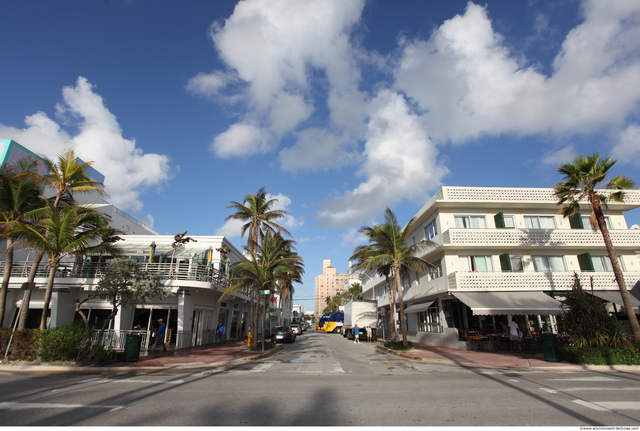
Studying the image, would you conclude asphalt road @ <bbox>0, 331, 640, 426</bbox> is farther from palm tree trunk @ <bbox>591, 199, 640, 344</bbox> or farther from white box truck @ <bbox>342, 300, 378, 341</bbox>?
white box truck @ <bbox>342, 300, 378, 341</bbox>

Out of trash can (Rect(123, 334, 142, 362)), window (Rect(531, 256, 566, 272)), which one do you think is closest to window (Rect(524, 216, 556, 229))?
window (Rect(531, 256, 566, 272))

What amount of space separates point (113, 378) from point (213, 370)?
3.40 m

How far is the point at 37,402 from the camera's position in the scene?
7.10 meters

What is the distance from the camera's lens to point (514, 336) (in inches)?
749

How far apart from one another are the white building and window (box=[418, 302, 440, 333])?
20 centimetres

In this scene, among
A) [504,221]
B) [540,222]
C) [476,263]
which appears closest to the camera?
[476,263]

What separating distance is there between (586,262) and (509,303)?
8.91 meters

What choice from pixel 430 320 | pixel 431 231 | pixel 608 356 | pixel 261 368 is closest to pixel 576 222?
pixel 431 231

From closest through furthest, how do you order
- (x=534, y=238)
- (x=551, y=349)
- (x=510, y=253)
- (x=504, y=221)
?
(x=551, y=349)
(x=534, y=238)
(x=510, y=253)
(x=504, y=221)

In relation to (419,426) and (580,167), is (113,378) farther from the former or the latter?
(580,167)

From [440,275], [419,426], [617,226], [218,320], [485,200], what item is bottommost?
[419,426]

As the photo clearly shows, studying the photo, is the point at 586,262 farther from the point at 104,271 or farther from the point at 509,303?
the point at 104,271

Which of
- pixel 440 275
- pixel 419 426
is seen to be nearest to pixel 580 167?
pixel 440 275

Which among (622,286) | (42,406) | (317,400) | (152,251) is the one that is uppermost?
(152,251)
